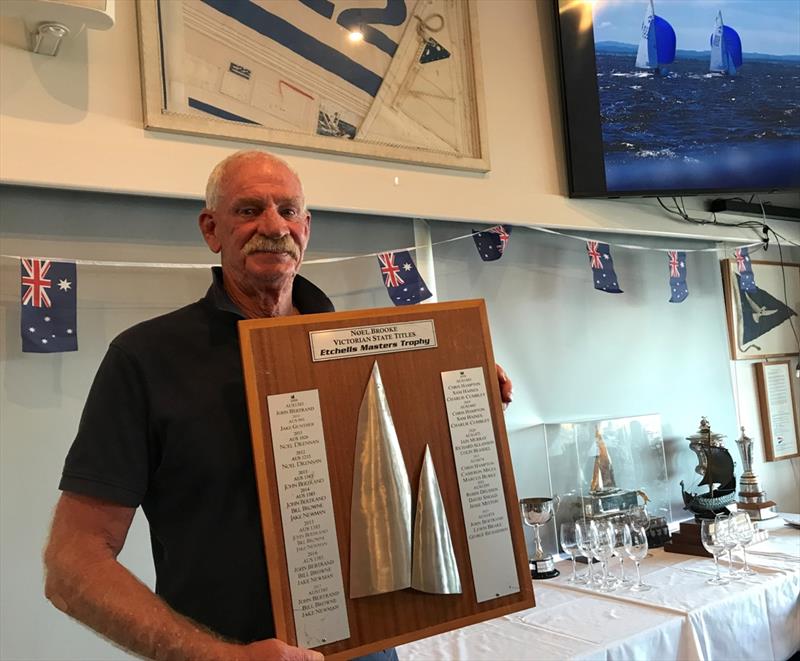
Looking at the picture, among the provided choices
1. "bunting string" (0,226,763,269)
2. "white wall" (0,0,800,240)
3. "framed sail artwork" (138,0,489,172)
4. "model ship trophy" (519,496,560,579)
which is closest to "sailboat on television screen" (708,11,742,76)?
"white wall" (0,0,800,240)

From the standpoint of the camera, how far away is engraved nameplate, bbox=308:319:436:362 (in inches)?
43.6

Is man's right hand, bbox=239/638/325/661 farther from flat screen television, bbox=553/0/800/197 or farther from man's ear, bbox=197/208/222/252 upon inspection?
flat screen television, bbox=553/0/800/197

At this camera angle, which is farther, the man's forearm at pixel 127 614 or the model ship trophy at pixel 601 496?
the model ship trophy at pixel 601 496

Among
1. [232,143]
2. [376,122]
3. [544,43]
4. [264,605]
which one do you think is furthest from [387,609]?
[544,43]

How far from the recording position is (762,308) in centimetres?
395

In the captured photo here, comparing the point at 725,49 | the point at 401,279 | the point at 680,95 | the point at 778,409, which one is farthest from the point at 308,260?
the point at 778,409

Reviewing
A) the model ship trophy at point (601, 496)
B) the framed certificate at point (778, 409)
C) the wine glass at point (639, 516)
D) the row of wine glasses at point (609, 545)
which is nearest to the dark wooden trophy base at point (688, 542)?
the wine glass at point (639, 516)

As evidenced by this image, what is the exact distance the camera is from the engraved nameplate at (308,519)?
3.27ft

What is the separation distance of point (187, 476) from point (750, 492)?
3.05 m

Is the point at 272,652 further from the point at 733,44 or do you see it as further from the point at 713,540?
the point at 733,44

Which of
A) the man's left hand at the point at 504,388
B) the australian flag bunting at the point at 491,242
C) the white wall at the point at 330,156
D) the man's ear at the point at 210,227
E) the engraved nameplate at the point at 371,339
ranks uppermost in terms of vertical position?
the white wall at the point at 330,156

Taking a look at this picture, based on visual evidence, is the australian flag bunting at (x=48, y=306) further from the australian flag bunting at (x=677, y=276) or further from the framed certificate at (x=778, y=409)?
the framed certificate at (x=778, y=409)

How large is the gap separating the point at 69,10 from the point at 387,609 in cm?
165

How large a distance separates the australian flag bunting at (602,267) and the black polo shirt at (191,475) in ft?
7.47
